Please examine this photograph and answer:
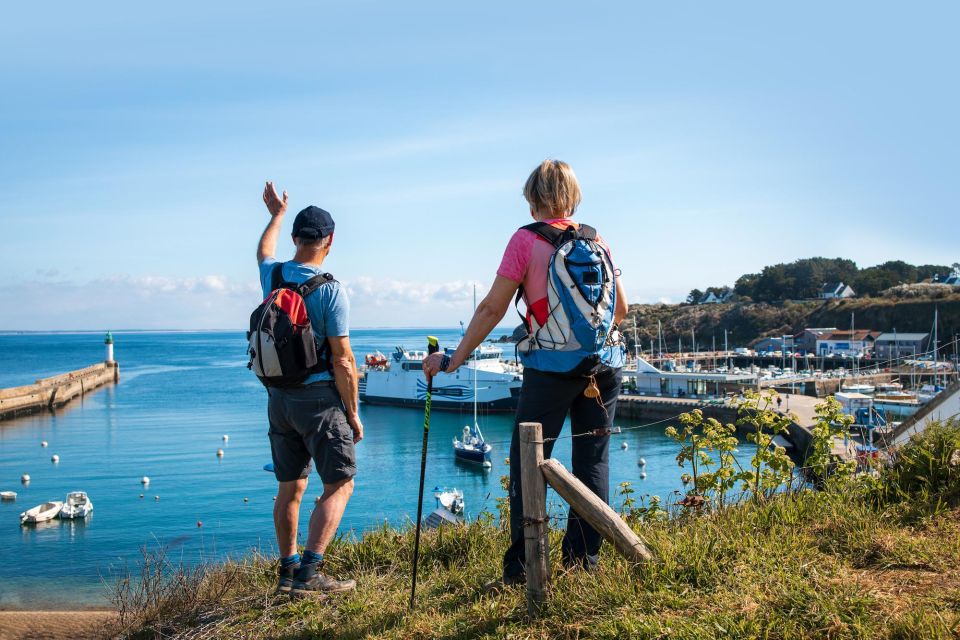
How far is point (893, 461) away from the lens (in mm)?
4082

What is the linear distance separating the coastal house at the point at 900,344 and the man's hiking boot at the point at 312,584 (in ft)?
234

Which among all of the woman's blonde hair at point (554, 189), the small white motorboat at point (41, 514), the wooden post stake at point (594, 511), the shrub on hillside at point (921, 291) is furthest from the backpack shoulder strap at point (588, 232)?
the shrub on hillside at point (921, 291)

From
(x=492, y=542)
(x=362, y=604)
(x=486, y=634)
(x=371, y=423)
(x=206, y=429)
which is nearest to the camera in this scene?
(x=486, y=634)

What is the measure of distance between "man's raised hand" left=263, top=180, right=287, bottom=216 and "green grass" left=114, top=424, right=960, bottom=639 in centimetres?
194

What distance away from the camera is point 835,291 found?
96.6 m

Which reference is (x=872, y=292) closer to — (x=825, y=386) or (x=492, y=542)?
(x=825, y=386)

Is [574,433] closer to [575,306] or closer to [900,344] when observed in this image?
[575,306]

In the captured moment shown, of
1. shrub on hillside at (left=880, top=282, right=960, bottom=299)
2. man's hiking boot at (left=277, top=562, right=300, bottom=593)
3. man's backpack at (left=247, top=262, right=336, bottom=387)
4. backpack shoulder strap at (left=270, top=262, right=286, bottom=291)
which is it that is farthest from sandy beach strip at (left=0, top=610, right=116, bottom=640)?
shrub on hillside at (left=880, top=282, right=960, bottom=299)

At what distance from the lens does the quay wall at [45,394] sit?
143ft

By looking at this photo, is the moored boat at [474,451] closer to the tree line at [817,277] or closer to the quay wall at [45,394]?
the quay wall at [45,394]

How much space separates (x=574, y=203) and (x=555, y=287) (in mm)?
412

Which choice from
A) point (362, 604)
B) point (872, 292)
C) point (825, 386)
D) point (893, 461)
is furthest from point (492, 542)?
point (872, 292)

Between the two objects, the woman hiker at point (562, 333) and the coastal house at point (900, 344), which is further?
the coastal house at point (900, 344)

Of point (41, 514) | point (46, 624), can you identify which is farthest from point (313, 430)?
point (41, 514)
